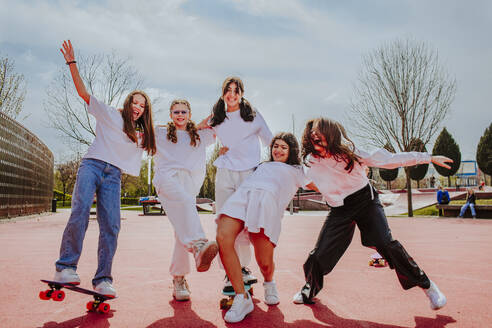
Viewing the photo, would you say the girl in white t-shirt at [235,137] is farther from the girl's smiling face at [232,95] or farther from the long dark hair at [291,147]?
the long dark hair at [291,147]

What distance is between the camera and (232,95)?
402 cm

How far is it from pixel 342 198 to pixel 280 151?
0.73m

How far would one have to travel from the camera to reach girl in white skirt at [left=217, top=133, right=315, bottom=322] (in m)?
3.11

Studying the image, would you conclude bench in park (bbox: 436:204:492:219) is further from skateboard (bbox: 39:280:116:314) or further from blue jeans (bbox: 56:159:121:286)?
skateboard (bbox: 39:280:116:314)

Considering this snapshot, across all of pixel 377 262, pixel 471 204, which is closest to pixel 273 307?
pixel 377 262

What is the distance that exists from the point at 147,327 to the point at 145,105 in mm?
2133

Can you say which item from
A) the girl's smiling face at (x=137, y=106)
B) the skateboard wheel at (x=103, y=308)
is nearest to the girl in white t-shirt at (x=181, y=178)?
the girl's smiling face at (x=137, y=106)

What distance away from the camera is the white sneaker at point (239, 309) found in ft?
9.58

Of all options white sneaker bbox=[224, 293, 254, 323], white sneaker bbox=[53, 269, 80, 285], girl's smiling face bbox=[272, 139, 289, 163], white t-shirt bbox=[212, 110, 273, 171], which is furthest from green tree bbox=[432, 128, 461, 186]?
white sneaker bbox=[53, 269, 80, 285]

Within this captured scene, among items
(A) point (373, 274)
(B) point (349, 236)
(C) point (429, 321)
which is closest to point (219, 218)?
(B) point (349, 236)

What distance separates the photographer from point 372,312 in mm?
3240

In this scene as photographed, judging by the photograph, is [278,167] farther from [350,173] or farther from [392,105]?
[392,105]

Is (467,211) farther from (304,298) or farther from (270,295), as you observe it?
(270,295)

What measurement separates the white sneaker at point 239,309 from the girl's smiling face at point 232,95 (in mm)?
1993
